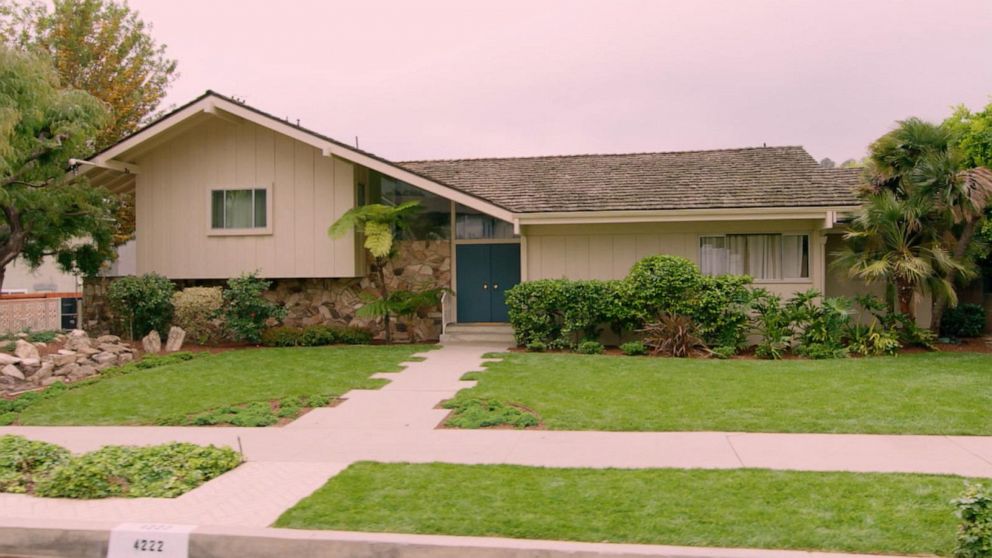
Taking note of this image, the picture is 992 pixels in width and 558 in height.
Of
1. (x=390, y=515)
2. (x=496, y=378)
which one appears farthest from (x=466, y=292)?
(x=390, y=515)

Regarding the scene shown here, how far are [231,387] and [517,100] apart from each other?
18693 millimetres

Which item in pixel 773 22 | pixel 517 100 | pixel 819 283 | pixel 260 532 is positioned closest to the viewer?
pixel 260 532

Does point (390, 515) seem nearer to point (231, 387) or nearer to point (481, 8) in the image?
point (231, 387)

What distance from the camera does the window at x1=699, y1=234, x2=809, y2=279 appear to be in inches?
619

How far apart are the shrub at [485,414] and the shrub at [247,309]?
774cm

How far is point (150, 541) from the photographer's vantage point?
16.5ft

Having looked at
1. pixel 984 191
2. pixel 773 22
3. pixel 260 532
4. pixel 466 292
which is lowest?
pixel 260 532

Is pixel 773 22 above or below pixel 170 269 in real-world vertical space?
above

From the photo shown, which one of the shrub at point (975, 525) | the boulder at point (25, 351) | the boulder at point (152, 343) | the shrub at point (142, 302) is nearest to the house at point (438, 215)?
the shrub at point (142, 302)

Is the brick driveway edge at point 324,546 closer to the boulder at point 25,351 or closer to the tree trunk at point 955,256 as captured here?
the boulder at point 25,351

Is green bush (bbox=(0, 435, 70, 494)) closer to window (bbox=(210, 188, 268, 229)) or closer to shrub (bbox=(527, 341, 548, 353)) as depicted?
shrub (bbox=(527, 341, 548, 353))

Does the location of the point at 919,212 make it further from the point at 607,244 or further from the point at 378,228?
the point at 378,228

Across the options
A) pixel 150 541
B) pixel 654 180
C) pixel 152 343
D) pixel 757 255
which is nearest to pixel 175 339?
pixel 152 343

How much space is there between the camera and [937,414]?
852cm
